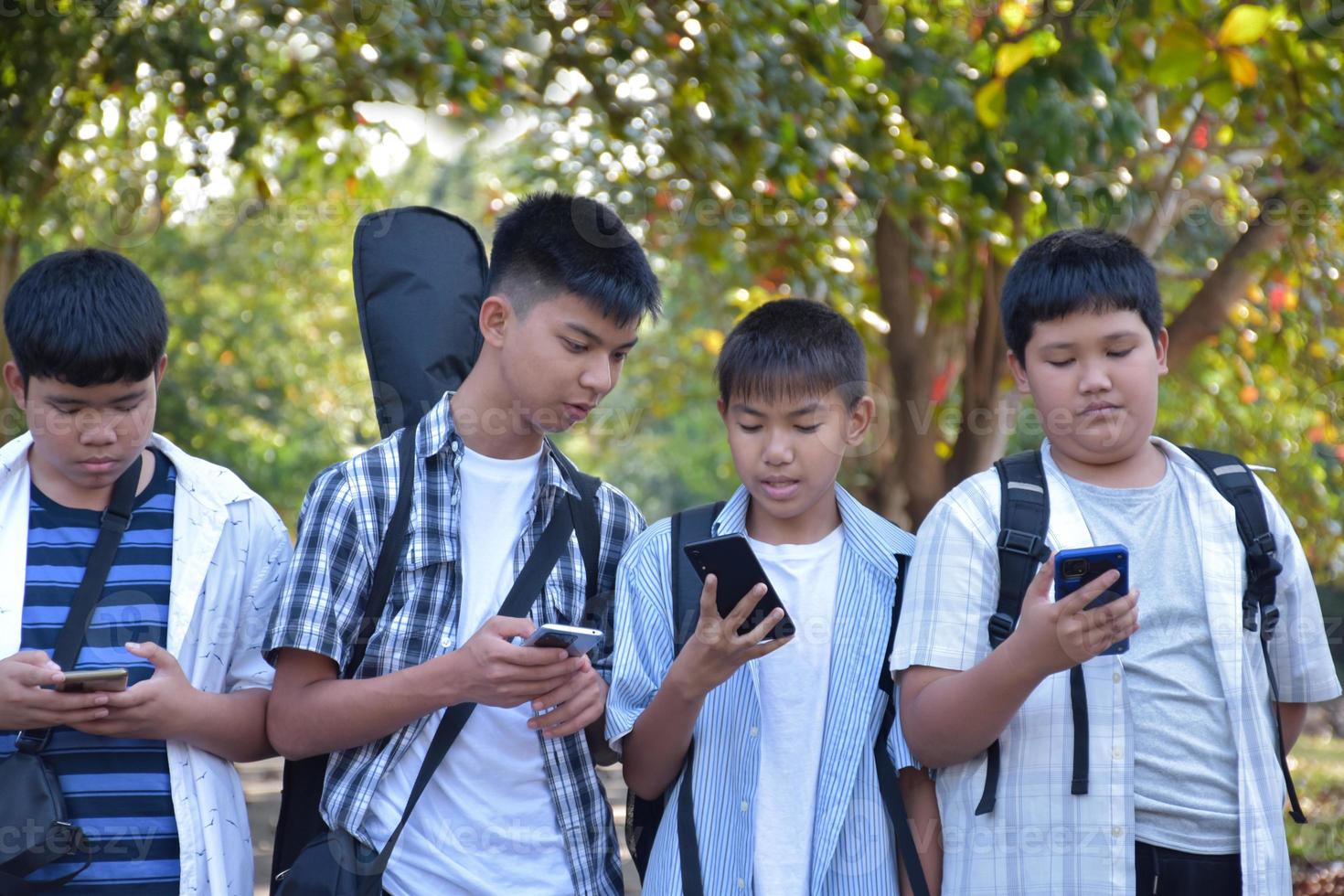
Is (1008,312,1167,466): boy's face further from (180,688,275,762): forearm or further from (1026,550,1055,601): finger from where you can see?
(180,688,275,762): forearm

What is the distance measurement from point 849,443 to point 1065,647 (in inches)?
30.2

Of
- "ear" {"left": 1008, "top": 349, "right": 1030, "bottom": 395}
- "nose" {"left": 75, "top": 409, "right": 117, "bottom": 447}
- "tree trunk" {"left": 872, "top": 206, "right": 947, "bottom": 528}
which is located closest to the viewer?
"nose" {"left": 75, "top": 409, "right": 117, "bottom": 447}

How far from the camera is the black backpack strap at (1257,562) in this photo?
236 cm

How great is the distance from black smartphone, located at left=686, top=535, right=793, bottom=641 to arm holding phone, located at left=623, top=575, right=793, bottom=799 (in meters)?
0.01

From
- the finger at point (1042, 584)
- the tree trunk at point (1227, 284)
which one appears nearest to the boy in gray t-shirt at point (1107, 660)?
the finger at point (1042, 584)

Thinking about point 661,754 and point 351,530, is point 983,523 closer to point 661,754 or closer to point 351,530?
point 661,754

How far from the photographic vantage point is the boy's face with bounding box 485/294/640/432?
8.49ft

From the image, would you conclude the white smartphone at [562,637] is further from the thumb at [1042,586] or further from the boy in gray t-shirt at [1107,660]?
the thumb at [1042,586]

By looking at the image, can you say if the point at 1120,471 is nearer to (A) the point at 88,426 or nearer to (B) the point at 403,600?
(B) the point at 403,600

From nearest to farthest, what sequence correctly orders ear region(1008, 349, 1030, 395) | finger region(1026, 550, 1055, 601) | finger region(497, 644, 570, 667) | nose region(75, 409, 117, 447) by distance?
finger region(1026, 550, 1055, 601) → finger region(497, 644, 570, 667) → nose region(75, 409, 117, 447) → ear region(1008, 349, 1030, 395)

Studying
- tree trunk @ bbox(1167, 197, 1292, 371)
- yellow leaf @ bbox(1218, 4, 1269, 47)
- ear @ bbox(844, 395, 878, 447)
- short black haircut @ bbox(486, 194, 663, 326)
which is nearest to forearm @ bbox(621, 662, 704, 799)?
ear @ bbox(844, 395, 878, 447)

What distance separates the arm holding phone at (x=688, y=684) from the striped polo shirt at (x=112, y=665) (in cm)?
84

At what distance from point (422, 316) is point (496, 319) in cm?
25

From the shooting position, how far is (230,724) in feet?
8.09
